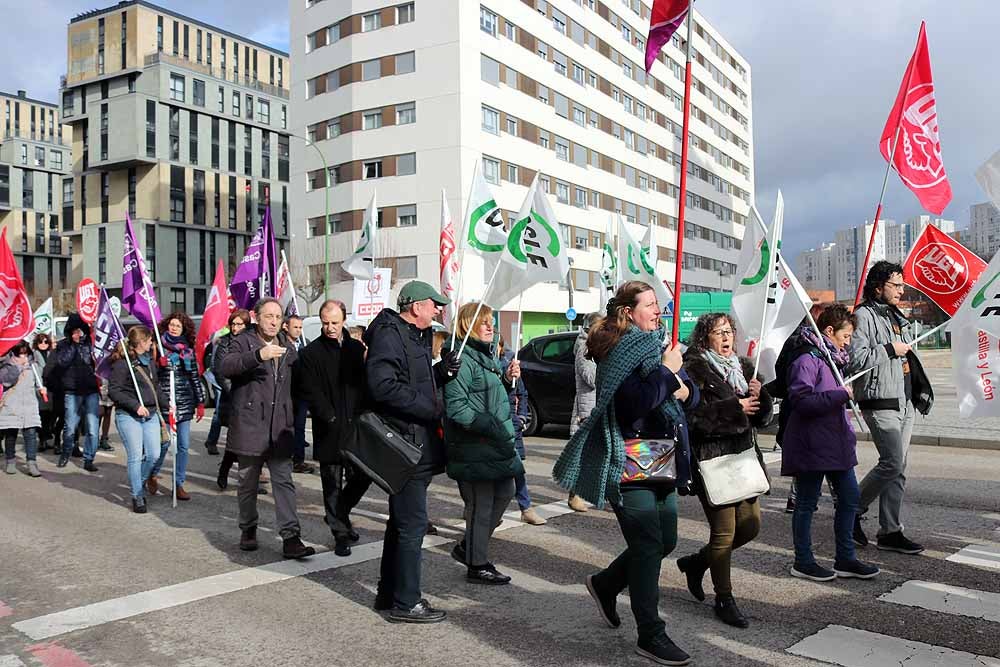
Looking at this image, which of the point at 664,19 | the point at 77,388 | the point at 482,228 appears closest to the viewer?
the point at 664,19

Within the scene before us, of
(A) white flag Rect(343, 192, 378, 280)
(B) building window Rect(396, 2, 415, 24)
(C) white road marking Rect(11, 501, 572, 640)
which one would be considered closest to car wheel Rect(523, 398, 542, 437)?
(A) white flag Rect(343, 192, 378, 280)

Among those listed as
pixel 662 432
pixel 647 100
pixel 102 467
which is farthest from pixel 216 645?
pixel 647 100

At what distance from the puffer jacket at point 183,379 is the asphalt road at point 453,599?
136 cm

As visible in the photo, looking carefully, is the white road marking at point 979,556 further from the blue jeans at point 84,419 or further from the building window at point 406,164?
the building window at point 406,164

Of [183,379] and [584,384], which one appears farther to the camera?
[183,379]

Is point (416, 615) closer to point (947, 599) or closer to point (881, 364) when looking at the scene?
point (947, 599)

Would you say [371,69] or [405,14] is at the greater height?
[405,14]

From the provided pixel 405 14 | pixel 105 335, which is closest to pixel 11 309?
pixel 105 335

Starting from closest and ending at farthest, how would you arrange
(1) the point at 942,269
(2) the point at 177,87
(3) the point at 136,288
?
1. (1) the point at 942,269
2. (3) the point at 136,288
3. (2) the point at 177,87

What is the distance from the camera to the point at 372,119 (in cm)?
4372

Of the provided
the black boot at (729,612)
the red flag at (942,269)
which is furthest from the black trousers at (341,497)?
the red flag at (942,269)

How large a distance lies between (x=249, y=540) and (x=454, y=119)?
121ft

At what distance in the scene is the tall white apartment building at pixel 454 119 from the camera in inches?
1658

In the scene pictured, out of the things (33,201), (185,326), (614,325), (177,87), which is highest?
(177,87)
